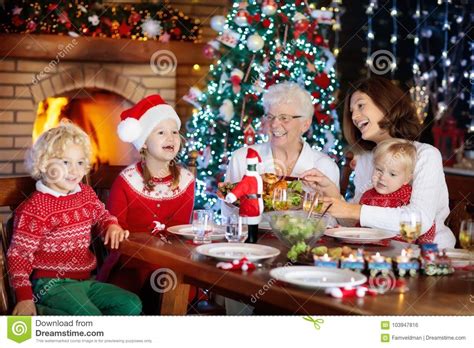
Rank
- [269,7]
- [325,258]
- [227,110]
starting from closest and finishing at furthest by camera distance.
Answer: [325,258]
[269,7]
[227,110]

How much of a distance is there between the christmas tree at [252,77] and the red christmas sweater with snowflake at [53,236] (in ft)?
6.04

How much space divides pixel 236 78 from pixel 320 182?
5.42 feet

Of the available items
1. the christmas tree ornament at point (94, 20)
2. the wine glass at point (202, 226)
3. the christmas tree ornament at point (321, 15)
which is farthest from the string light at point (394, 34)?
the wine glass at point (202, 226)

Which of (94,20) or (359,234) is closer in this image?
(359,234)

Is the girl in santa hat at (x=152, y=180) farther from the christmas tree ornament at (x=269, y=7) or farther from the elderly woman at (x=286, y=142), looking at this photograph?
the christmas tree ornament at (x=269, y=7)

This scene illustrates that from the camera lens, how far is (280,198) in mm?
2203

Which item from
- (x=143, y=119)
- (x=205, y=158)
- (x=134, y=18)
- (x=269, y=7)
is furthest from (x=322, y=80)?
(x=143, y=119)

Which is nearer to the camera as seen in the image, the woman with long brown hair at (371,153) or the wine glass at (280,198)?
the wine glass at (280,198)

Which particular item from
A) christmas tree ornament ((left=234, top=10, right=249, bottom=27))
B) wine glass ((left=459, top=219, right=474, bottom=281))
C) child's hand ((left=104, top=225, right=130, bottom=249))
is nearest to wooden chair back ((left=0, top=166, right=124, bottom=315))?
child's hand ((left=104, top=225, right=130, bottom=249))

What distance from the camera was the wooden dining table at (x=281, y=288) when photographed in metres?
1.60

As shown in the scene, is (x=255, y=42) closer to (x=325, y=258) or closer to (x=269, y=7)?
(x=269, y=7)

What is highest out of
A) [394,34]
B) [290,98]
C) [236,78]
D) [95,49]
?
[394,34]
